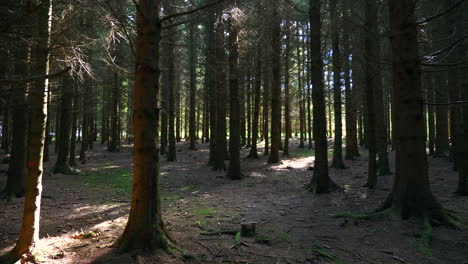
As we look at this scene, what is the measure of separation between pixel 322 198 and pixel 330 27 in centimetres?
704

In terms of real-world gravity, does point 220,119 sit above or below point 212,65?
below

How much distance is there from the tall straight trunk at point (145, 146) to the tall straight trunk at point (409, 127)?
4541 millimetres

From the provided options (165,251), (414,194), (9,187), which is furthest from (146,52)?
(9,187)

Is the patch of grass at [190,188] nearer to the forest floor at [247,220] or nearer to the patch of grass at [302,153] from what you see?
the forest floor at [247,220]

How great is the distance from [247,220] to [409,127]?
3751 mm

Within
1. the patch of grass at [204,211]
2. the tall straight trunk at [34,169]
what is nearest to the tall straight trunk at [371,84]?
the patch of grass at [204,211]

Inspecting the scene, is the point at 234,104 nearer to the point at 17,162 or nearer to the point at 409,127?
the point at 409,127

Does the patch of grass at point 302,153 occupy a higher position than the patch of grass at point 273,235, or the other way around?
the patch of grass at point 302,153

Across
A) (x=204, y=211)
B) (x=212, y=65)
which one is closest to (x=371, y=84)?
(x=204, y=211)

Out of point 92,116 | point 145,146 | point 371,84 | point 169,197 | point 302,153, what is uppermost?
point 92,116

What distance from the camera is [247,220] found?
587 cm

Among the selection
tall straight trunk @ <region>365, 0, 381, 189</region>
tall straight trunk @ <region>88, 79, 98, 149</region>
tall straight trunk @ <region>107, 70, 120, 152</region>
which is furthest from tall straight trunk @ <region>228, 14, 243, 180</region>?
tall straight trunk @ <region>107, 70, 120, 152</region>

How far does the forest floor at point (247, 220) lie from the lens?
158 inches

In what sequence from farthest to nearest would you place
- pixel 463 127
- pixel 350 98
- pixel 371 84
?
pixel 350 98 < pixel 371 84 < pixel 463 127
